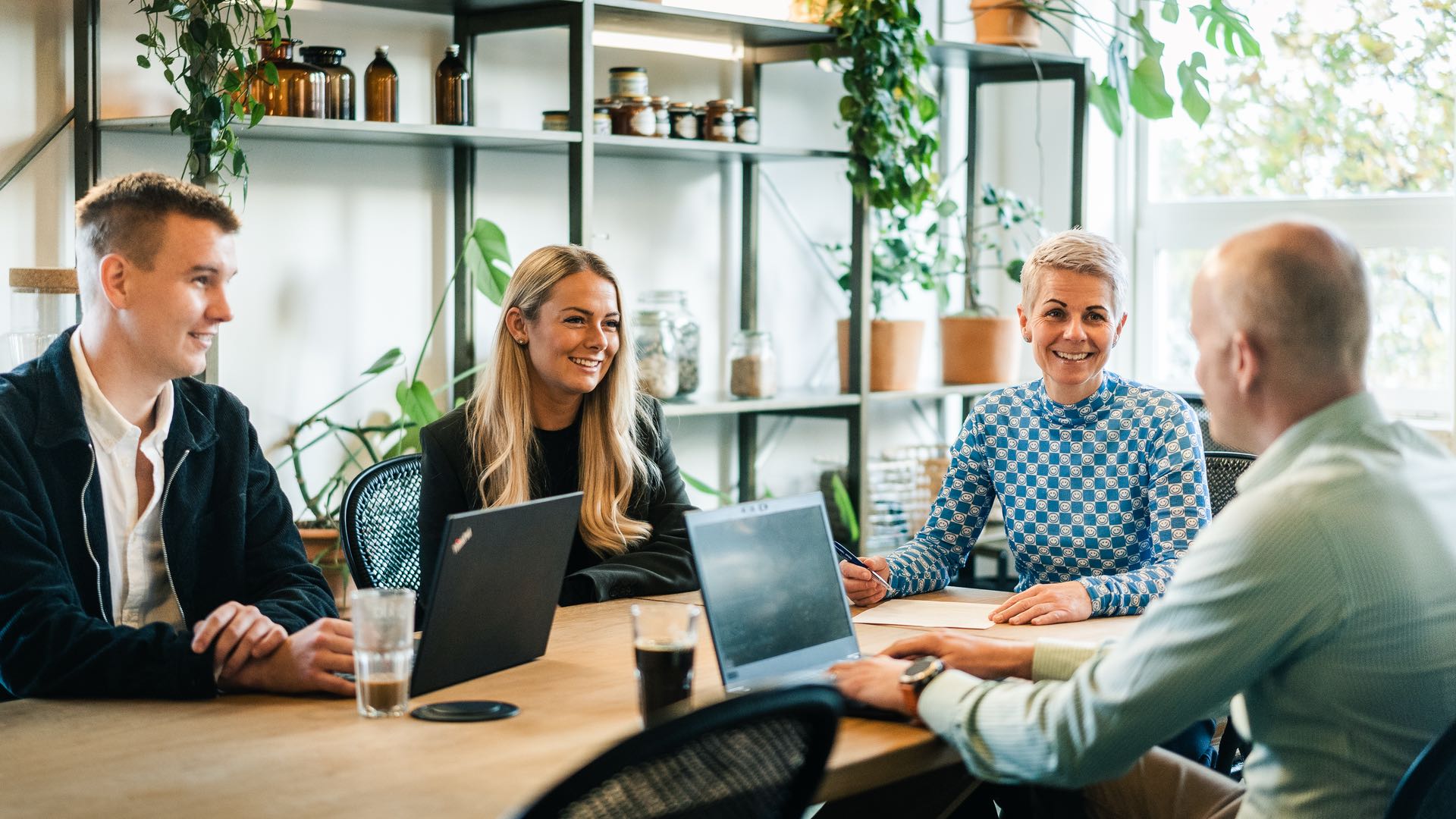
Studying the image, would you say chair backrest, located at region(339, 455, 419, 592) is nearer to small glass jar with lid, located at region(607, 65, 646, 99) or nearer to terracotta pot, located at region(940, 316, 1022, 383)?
small glass jar with lid, located at region(607, 65, 646, 99)

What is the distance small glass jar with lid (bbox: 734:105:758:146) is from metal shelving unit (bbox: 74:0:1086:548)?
0.13ft

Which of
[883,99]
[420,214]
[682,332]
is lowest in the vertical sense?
[682,332]

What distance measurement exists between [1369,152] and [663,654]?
334 cm

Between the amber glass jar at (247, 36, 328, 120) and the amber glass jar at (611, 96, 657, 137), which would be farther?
the amber glass jar at (611, 96, 657, 137)

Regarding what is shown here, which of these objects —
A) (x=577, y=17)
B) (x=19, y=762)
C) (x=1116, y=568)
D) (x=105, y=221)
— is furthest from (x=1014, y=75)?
(x=19, y=762)

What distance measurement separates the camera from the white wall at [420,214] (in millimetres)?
2945

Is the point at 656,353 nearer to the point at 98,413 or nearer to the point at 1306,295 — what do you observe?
the point at 98,413

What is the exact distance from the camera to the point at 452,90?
3.23 m

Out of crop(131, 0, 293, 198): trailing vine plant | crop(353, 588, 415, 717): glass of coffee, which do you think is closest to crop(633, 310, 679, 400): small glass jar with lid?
crop(131, 0, 293, 198): trailing vine plant

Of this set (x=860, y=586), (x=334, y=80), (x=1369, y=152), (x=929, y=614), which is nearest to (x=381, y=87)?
(x=334, y=80)

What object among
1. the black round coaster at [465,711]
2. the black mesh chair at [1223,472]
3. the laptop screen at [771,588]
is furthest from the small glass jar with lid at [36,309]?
the black mesh chair at [1223,472]

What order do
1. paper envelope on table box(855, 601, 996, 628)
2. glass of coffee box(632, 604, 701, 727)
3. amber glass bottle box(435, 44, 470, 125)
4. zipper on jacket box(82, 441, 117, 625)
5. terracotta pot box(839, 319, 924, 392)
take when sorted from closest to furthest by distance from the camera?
glass of coffee box(632, 604, 701, 727), zipper on jacket box(82, 441, 117, 625), paper envelope on table box(855, 601, 996, 628), amber glass bottle box(435, 44, 470, 125), terracotta pot box(839, 319, 924, 392)

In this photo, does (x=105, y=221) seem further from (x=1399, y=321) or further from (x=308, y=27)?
(x=1399, y=321)

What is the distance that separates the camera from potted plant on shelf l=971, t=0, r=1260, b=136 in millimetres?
3992
